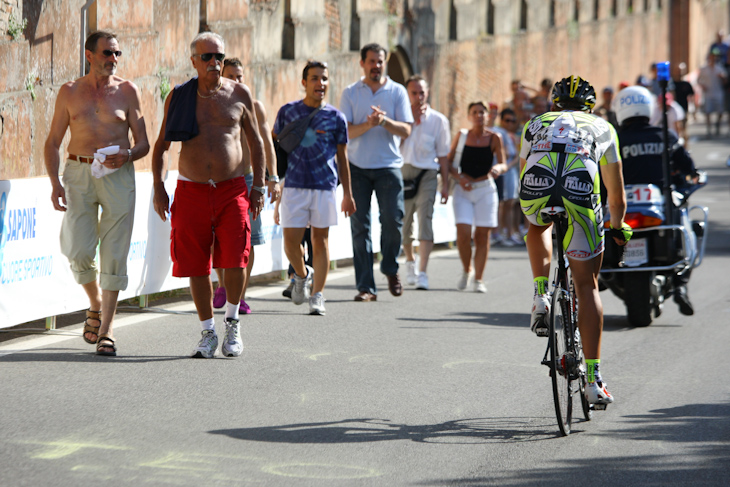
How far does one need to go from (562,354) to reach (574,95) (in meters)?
1.49

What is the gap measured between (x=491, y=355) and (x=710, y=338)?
2019 mm

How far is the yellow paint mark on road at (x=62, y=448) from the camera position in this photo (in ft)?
17.7

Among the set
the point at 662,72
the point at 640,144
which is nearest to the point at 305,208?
the point at 640,144

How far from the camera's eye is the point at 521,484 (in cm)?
517

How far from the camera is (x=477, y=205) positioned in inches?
487

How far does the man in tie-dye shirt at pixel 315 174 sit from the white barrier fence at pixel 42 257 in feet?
3.99

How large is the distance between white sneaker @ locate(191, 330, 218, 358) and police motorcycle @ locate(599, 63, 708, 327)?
3.55 m

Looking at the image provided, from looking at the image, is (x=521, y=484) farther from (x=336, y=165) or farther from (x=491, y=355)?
(x=336, y=165)

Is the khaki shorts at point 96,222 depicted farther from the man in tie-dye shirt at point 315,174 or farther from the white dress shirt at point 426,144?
the white dress shirt at point 426,144

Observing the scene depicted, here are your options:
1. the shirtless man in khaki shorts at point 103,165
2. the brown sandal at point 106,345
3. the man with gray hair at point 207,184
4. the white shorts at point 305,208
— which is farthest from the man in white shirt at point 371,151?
the brown sandal at point 106,345

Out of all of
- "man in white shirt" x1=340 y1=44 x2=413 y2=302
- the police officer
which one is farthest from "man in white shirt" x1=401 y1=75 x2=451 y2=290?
the police officer

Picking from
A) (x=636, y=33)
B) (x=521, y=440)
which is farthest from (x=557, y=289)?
(x=636, y=33)

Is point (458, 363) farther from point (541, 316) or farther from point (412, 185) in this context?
point (412, 185)

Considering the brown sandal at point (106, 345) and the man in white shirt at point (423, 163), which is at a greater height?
the man in white shirt at point (423, 163)
